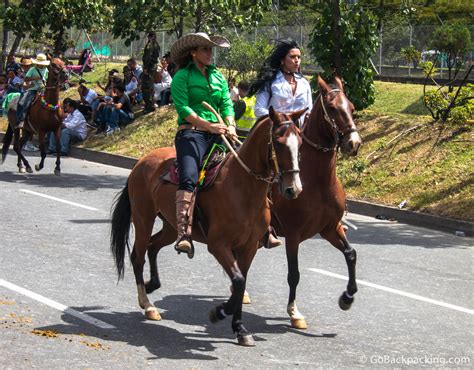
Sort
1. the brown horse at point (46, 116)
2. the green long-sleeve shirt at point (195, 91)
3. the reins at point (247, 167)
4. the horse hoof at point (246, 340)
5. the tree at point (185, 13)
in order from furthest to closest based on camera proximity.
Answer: the tree at point (185, 13), the brown horse at point (46, 116), the green long-sleeve shirt at point (195, 91), the horse hoof at point (246, 340), the reins at point (247, 167)

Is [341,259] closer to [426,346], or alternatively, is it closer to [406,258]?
[406,258]

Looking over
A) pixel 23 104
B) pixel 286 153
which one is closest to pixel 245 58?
pixel 23 104

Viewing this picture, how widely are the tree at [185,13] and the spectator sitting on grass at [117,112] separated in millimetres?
1367

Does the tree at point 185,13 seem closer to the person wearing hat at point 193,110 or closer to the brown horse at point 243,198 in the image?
the person wearing hat at point 193,110

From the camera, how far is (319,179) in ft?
32.3

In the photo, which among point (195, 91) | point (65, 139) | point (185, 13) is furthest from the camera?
point (185, 13)

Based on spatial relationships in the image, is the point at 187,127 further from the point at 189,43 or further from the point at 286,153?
the point at 286,153

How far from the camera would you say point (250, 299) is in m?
10.8

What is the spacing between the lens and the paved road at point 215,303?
8.59m

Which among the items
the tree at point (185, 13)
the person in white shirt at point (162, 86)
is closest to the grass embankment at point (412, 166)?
the tree at point (185, 13)

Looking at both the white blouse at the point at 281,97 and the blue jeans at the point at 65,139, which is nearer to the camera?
the white blouse at the point at 281,97

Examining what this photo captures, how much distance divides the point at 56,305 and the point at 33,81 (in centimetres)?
1275

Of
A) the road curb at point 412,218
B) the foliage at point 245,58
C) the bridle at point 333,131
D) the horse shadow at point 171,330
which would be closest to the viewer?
the horse shadow at point 171,330

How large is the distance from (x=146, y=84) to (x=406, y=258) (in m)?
14.4
